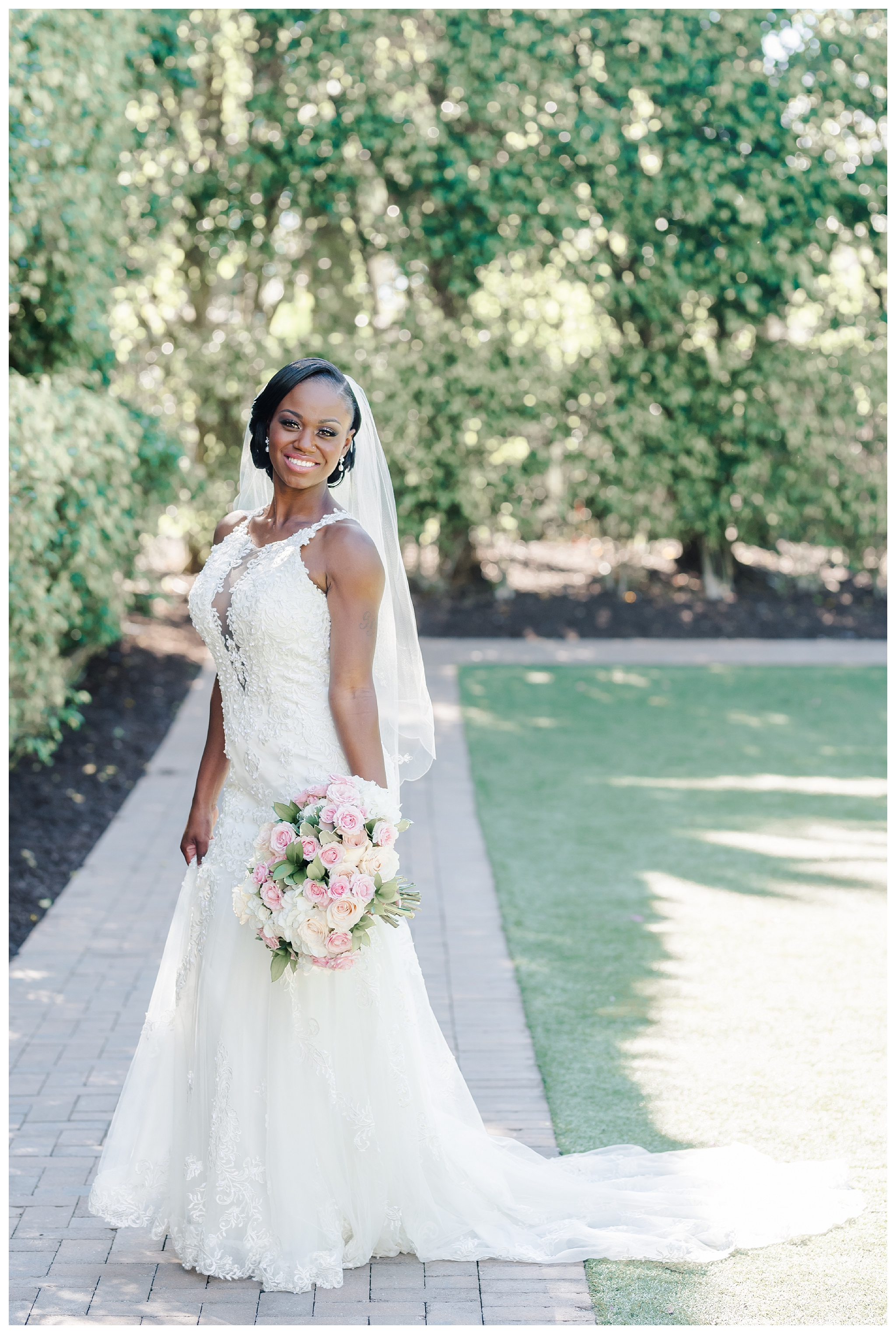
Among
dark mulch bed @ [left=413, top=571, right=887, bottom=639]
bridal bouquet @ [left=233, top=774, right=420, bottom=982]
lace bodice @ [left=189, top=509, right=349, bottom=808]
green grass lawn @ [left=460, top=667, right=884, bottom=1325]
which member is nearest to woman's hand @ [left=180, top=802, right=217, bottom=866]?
lace bodice @ [left=189, top=509, right=349, bottom=808]

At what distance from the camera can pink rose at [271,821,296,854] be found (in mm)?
3105

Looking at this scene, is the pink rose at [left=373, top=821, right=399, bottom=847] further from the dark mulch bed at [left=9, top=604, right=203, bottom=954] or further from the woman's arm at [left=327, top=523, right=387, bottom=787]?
the dark mulch bed at [left=9, top=604, right=203, bottom=954]

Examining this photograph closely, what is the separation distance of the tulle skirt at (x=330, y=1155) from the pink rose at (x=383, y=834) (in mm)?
329

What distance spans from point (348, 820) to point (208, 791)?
719 millimetres

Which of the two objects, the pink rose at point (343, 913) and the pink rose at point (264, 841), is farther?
the pink rose at point (264, 841)

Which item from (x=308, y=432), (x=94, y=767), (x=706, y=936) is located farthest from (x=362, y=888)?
(x=94, y=767)

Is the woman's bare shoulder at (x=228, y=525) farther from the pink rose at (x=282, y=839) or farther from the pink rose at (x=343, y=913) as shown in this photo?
the pink rose at (x=343, y=913)

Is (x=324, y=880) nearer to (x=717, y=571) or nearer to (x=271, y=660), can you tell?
(x=271, y=660)

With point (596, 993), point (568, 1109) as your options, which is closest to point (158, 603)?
point (596, 993)

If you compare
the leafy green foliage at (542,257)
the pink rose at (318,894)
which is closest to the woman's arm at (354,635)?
the pink rose at (318,894)

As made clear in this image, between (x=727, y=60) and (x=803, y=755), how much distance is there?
7.55 m

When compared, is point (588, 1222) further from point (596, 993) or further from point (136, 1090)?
point (596, 993)

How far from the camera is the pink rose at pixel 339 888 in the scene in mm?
3018

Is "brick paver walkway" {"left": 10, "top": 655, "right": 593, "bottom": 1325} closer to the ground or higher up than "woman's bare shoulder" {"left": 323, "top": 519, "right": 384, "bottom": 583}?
closer to the ground
